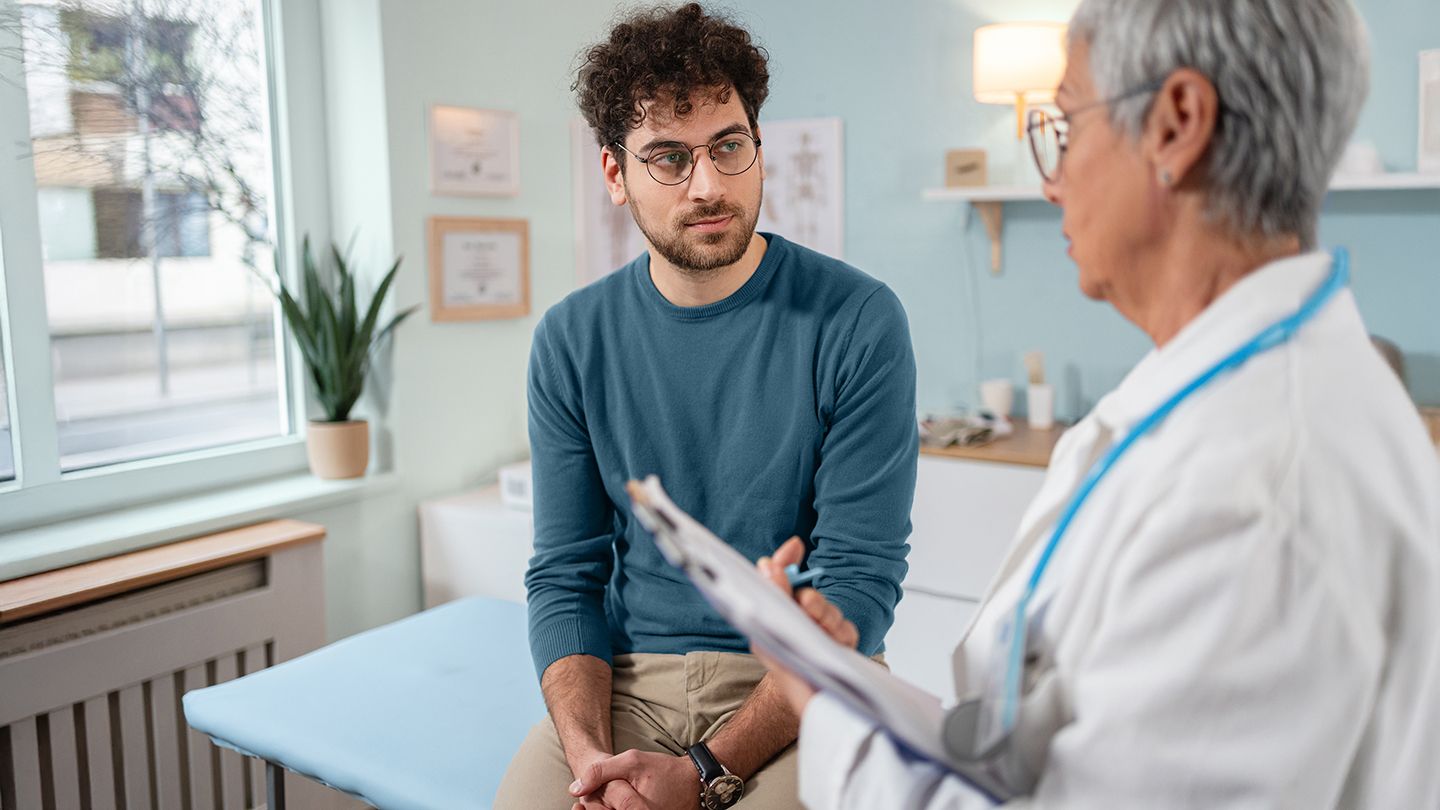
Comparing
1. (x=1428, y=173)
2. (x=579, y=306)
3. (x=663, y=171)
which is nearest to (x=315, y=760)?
(x=579, y=306)

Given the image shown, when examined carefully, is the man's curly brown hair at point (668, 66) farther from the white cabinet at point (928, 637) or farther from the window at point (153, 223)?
the white cabinet at point (928, 637)

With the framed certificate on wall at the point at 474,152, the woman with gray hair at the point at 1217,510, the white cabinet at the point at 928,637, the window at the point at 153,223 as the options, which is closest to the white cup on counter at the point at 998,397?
the white cabinet at the point at 928,637

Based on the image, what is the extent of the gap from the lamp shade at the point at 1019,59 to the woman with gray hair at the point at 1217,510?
215 cm

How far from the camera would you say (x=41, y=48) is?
2.39 metres

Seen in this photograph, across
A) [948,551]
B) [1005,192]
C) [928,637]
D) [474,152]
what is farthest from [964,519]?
Answer: [474,152]

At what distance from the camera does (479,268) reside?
3.19 metres

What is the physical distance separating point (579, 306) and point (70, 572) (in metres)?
1.30

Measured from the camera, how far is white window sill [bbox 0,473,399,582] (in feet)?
7.47

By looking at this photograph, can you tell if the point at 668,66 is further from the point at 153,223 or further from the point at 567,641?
the point at 153,223

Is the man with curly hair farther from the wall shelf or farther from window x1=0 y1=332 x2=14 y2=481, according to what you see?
the wall shelf

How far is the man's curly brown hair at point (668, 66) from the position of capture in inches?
60.7

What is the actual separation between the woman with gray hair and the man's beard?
690mm

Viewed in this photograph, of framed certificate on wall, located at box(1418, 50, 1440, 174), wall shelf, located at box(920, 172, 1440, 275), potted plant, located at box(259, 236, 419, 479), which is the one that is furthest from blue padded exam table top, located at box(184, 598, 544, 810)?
framed certificate on wall, located at box(1418, 50, 1440, 174)

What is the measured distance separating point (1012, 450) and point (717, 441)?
1416mm
